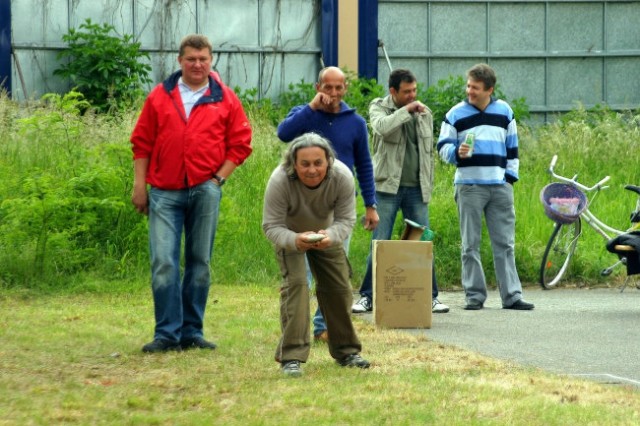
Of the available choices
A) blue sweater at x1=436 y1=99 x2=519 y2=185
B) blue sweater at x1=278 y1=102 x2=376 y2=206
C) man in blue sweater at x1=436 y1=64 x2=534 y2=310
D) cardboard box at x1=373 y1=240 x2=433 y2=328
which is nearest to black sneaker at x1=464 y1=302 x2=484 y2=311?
man in blue sweater at x1=436 y1=64 x2=534 y2=310

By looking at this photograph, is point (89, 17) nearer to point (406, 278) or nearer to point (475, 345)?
point (406, 278)

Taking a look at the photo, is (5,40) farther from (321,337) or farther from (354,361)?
(354,361)

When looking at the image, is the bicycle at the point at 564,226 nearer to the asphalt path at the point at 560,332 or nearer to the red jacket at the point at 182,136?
the asphalt path at the point at 560,332

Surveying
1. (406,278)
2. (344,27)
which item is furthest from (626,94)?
(406,278)

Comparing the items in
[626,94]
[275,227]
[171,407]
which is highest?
→ [626,94]

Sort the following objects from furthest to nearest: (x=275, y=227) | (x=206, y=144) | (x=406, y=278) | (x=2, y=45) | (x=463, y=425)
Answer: (x=2, y=45)
(x=406, y=278)
(x=206, y=144)
(x=275, y=227)
(x=463, y=425)

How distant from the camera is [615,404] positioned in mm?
7367

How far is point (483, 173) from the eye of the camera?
1209cm

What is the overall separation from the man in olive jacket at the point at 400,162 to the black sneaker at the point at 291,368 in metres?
3.60

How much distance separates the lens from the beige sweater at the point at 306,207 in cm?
837

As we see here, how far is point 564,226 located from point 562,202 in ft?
2.84

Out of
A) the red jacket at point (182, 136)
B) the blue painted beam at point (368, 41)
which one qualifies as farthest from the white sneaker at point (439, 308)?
the blue painted beam at point (368, 41)

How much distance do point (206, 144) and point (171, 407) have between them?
2520 mm

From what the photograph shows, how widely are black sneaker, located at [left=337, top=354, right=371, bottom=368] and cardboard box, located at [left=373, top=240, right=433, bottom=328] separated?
2346 mm
